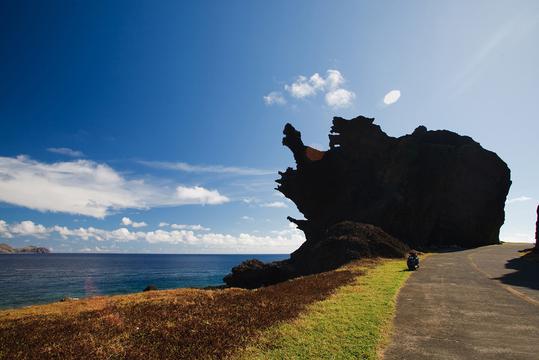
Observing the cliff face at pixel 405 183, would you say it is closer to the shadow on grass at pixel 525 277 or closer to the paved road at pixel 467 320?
the shadow on grass at pixel 525 277

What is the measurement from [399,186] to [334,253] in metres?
38.9

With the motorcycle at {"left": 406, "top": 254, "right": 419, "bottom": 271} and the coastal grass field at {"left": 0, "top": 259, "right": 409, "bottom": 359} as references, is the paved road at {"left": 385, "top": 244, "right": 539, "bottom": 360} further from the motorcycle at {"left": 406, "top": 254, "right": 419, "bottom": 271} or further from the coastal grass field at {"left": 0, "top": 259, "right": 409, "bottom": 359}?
the motorcycle at {"left": 406, "top": 254, "right": 419, "bottom": 271}

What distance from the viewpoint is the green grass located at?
9070mm

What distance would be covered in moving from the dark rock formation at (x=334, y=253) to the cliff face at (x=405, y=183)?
2140 cm

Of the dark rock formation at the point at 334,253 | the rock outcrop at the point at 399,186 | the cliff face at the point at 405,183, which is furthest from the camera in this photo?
the cliff face at the point at 405,183

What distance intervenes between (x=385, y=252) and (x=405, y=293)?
22609 millimetres

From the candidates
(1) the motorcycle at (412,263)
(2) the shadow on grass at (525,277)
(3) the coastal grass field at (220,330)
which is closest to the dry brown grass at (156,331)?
(3) the coastal grass field at (220,330)

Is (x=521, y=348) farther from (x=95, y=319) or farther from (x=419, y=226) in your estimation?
(x=419, y=226)

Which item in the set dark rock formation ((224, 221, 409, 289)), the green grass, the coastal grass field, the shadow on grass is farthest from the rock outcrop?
the coastal grass field

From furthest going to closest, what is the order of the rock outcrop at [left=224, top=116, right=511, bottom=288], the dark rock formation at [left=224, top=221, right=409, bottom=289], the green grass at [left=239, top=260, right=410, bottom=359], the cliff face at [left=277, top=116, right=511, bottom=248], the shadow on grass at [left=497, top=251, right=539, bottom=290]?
the cliff face at [left=277, top=116, right=511, bottom=248] → the rock outcrop at [left=224, top=116, right=511, bottom=288] → the dark rock formation at [left=224, top=221, right=409, bottom=289] → the shadow on grass at [left=497, top=251, right=539, bottom=290] → the green grass at [left=239, top=260, right=410, bottom=359]

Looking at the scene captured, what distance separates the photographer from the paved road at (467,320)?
9562 mm

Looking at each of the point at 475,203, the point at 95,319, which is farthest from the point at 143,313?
the point at 475,203

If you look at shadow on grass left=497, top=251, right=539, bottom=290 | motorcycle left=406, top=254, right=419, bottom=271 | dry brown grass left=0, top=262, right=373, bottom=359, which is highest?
motorcycle left=406, top=254, right=419, bottom=271

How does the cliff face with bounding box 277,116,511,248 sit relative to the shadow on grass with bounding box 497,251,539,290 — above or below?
above
